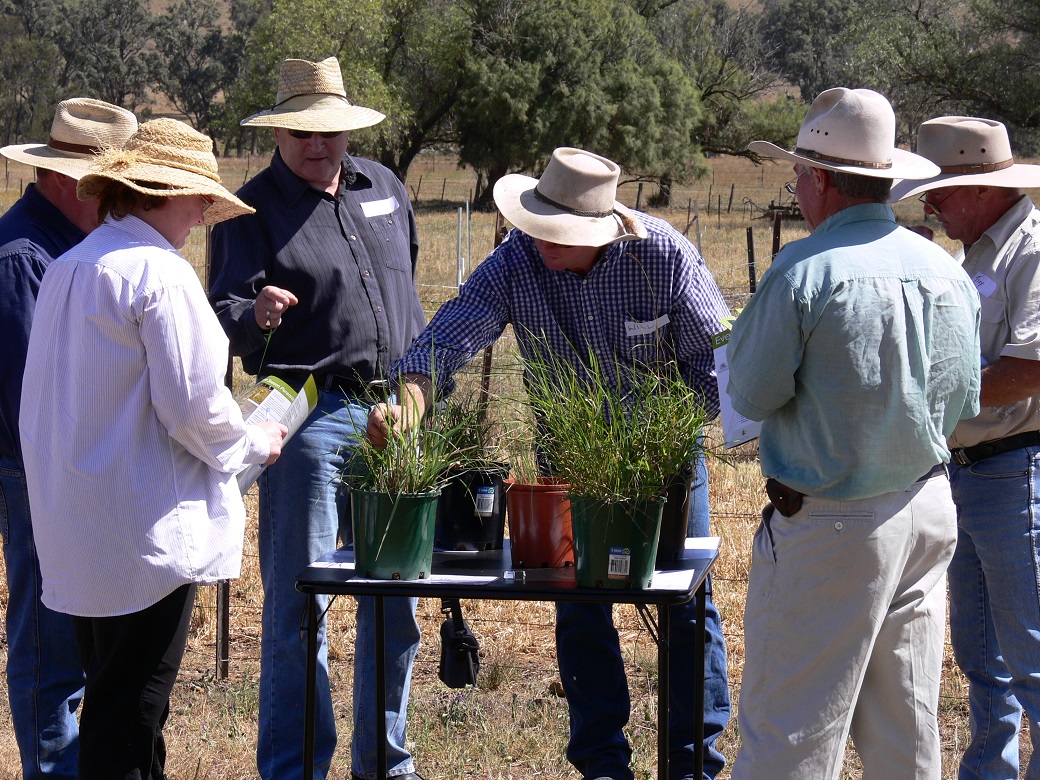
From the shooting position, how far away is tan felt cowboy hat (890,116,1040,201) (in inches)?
134

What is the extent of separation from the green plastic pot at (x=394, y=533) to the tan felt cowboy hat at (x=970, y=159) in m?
1.70

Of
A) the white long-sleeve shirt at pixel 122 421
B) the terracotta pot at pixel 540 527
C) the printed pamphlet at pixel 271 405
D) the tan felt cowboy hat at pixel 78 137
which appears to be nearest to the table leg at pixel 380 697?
the printed pamphlet at pixel 271 405

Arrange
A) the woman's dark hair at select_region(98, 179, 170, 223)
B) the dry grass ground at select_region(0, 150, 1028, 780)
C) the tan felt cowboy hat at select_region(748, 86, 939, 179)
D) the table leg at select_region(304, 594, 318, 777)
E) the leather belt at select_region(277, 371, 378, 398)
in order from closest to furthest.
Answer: the tan felt cowboy hat at select_region(748, 86, 939, 179)
the woman's dark hair at select_region(98, 179, 170, 223)
the table leg at select_region(304, 594, 318, 777)
the leather belt at select_region(277, 371, 378, 398)
the dry grass ground at select_region(0, 150, 1028, 780)

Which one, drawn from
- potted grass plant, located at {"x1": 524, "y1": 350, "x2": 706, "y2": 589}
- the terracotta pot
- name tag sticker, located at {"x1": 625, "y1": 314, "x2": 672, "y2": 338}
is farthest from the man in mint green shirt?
name tag sticker, located at {"x1": 625, "y1": 314, "x2": 672, "y2": 338}

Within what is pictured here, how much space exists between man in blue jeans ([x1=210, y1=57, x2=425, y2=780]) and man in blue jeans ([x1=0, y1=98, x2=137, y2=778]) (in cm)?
49

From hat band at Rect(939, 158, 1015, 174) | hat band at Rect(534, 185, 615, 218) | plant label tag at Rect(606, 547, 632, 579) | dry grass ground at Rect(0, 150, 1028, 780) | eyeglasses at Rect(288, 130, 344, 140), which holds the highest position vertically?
eyeglasses at Rect(288, 130, 344, 140)

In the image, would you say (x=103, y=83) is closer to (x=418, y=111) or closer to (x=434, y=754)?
(x=418, y=111)

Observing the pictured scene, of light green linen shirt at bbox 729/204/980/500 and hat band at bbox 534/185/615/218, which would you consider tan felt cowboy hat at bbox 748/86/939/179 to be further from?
hat band at bbox 534/185/615/218

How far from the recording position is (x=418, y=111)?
4109 cm

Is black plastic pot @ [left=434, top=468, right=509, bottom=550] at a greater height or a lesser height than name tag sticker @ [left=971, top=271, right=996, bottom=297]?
lesser

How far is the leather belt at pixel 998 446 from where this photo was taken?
11.2 ft

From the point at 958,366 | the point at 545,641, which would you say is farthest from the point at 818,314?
the point at 545,641

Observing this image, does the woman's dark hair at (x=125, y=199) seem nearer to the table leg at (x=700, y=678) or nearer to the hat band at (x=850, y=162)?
the hat band at (x=850, y=162)

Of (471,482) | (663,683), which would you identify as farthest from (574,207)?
(663,683)
